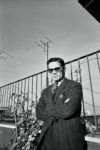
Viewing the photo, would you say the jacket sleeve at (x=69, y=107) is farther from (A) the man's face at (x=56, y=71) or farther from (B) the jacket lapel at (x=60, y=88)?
(A) the man's face at (x=56, y=71)

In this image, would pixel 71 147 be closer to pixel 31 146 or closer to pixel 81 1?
pixel 31 146

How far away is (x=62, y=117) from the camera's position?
165 centimetres

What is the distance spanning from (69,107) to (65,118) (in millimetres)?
119

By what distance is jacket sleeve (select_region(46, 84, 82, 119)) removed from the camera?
5.38 ft

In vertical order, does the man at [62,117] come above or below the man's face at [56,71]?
below

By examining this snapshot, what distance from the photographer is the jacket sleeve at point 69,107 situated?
1.64 meters

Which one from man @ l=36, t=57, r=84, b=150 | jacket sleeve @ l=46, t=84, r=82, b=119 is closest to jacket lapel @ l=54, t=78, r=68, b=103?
man @ l=36, t=57, r=84, b=150

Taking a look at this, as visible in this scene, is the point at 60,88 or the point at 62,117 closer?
the point at 62,117

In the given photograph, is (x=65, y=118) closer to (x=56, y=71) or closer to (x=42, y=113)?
(x=42, y=113)

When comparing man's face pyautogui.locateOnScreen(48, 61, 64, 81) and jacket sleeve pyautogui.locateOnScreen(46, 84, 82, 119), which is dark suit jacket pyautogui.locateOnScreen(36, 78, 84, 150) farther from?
man's face pyautogui.locateOnScreen(48, 61, 64, 81)

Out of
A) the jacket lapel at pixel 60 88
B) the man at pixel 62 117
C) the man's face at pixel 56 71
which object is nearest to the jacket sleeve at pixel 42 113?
the man at pixel 62 117

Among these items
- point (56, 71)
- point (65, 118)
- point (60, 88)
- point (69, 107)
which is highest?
point (56, 71)

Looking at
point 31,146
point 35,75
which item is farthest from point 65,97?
point 35,75

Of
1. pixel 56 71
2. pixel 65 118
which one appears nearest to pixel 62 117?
pixel 65 118
